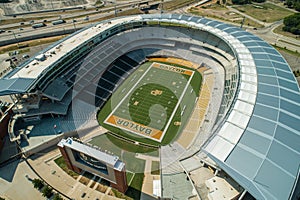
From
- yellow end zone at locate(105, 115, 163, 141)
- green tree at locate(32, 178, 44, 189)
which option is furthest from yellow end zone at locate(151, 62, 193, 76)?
green tree at locate(32, 178, 44, 189)

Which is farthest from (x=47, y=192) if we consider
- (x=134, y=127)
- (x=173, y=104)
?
(x=173, y=104)

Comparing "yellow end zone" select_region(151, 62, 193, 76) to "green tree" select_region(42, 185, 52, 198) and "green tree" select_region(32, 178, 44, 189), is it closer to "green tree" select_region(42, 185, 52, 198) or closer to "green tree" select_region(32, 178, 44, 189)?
"green tree" select_region(32, 178, 44, 189)

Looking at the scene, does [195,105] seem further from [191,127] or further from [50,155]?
[50,155]

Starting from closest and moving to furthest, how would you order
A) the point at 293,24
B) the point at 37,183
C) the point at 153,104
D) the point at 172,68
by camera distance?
the point at 37,183
the point at 153,104
the point at 172,68
the point at 293,24

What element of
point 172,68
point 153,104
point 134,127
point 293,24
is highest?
point 293,24

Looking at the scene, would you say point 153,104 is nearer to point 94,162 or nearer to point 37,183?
point 94,162

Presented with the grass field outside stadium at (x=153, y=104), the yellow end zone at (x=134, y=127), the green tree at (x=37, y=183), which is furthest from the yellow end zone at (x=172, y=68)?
the green tree at (x=37, y=183)

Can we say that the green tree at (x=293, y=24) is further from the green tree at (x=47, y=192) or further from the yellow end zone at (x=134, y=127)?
the green tree at (x=47, y=192)

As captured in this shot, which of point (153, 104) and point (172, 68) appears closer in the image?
point (153, 104)
